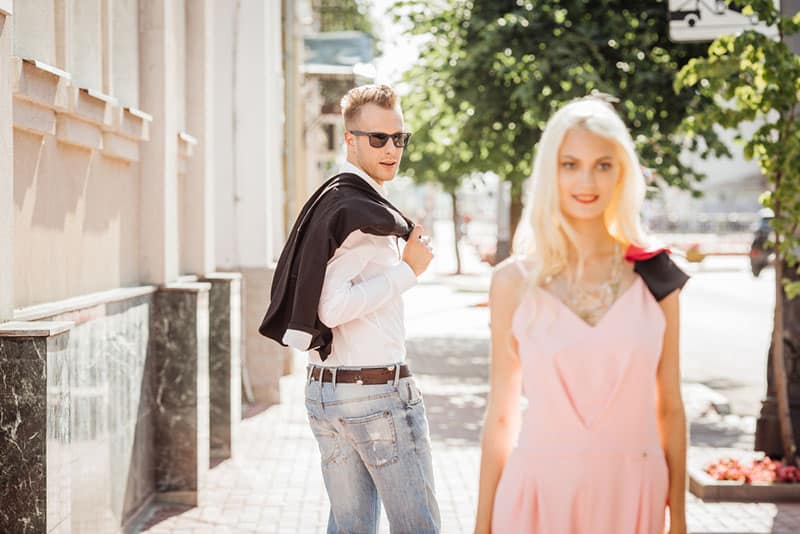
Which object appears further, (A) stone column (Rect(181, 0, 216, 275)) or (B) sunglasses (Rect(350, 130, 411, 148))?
(A) stone column (Rect(181, 0, 216, 275))

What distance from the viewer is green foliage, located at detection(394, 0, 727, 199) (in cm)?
1439

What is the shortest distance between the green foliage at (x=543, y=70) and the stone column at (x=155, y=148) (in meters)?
6.55

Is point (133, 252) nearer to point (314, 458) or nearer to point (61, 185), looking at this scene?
point (61, 185)

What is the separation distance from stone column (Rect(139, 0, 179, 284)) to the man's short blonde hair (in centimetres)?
365

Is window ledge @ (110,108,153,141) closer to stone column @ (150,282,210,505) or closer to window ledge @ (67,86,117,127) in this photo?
window ledge @ (67,86,117,127)

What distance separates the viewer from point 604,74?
48.2ft

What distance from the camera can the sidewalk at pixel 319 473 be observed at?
25.1ft

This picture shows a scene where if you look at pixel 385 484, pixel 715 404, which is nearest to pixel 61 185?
pixel 385 484

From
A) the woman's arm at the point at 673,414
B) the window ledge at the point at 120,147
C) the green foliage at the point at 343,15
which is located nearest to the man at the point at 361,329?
the woman's arm at the point at 673,414

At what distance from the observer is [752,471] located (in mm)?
8766

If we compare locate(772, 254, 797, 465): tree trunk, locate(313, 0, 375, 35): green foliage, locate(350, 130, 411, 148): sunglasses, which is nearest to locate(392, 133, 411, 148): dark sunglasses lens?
locate(350, 130, 411, 148): sunglasses

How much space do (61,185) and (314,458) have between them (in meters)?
4.53

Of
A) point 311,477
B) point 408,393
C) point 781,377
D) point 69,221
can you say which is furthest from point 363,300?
point 781,377

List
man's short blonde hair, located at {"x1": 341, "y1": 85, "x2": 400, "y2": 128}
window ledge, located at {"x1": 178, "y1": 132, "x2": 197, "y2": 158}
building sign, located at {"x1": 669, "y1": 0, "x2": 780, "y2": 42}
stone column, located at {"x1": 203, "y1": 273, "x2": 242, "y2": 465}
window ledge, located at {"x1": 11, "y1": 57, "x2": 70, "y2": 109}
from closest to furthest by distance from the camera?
man's short blonde hair, located at {"x1": 341, "y1": 85, "x2": 400, "y2": 128} < window ledge, located at {"x1": 11, "y1": 57, "x2": 70, "y2": 109} < window ledge, located at {"x1": 178, "y1": 132, "x2": 197, "y2": 158} < stone column, located at {"x1": 203, "y1": 273, "x2": 242, "y2": 465} < building sign, located at {"x1": 669, "y1": 0, "x2": 780, "y2": 42}
